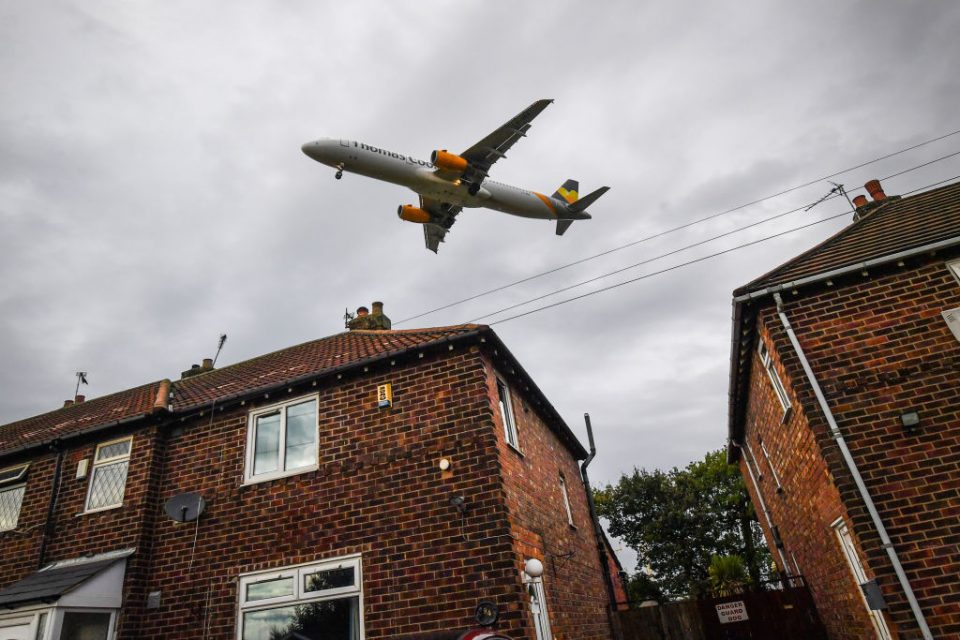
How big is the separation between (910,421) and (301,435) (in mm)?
9172

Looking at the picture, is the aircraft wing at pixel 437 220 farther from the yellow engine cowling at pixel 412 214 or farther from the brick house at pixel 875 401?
the brick house at pixel 875 401

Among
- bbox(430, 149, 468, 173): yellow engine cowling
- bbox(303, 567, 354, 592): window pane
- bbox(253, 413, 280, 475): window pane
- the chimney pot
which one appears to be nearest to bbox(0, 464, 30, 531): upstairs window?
bbox(253, 413, 280, 475): window pane

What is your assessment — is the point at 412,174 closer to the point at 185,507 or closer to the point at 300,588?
the point at 185,507

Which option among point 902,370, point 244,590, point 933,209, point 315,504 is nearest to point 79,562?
point 244,590

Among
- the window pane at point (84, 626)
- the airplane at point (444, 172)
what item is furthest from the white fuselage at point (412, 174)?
the window pane at point (84, 626)

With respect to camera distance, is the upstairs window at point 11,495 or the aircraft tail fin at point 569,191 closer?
the upstairs window at point 11,495

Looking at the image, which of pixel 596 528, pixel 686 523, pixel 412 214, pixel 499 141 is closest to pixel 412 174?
pixel 412 214

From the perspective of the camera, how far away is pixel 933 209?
356 inches

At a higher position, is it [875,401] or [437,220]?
[437,220]

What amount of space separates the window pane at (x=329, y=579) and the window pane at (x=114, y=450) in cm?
520

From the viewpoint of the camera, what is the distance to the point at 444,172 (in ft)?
46.7

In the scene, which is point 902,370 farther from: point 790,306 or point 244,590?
point 244,590

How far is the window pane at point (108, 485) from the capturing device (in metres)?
10.3

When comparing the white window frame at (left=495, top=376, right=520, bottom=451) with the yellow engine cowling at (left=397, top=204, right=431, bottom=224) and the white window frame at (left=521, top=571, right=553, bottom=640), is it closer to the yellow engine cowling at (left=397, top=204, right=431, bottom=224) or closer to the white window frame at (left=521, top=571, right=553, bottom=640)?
the white window frame at (left=521, top=571, right=553, bottom=640)
